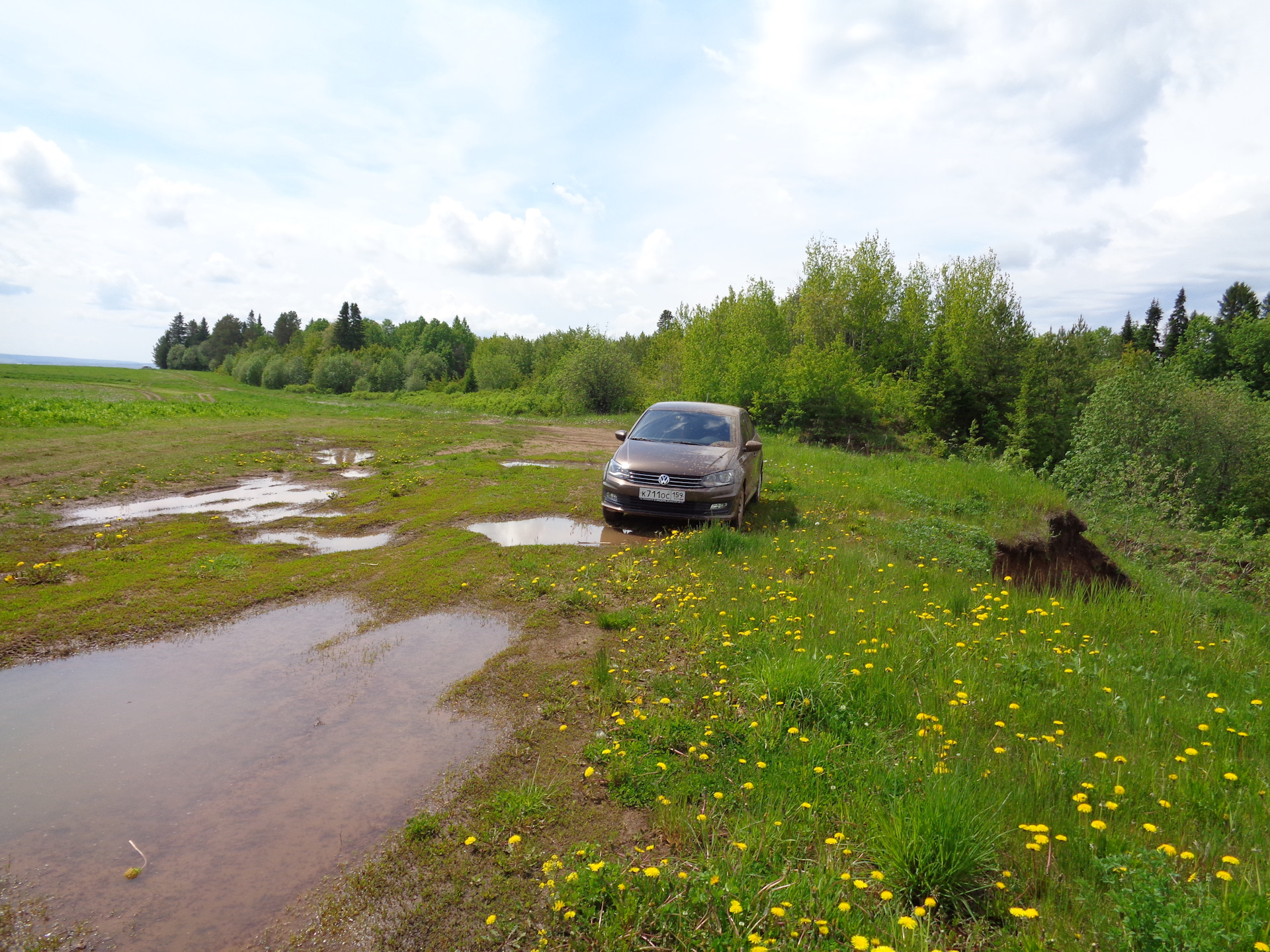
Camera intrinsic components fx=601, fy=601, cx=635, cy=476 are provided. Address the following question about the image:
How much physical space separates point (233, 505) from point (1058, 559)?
44.9 feet

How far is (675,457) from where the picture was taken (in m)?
8.88

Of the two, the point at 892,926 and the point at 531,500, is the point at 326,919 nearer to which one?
the point at 892,926

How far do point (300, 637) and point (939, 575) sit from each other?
6610 mm

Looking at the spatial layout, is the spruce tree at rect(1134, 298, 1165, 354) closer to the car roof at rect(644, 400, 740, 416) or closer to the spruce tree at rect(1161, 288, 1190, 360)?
the spruce tree at rect(1161, 288, 1190, 360)

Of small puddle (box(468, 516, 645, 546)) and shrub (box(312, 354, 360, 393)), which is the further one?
shrub (box(312, 354, 360, 393))

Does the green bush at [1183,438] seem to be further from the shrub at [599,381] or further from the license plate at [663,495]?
the shrub at [599,381]

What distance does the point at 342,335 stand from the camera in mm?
91562

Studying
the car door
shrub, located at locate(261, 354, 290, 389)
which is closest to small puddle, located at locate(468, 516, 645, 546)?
the car door

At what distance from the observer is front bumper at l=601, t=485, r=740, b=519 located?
27.8 feet

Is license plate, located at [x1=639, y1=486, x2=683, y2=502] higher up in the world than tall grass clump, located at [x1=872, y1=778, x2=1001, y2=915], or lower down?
higher up

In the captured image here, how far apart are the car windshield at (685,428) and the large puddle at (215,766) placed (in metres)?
5.37

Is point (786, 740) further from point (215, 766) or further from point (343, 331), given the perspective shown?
point (343, 331)

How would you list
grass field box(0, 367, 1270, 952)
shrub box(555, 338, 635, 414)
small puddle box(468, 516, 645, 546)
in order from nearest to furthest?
grass field box(0, 367, 1270, 952) → small puddle box(468, 516, 645, 546) → shrub box(555, 338, 635, 414)

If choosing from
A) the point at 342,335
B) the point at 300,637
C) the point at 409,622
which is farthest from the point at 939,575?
the point at 342,335
